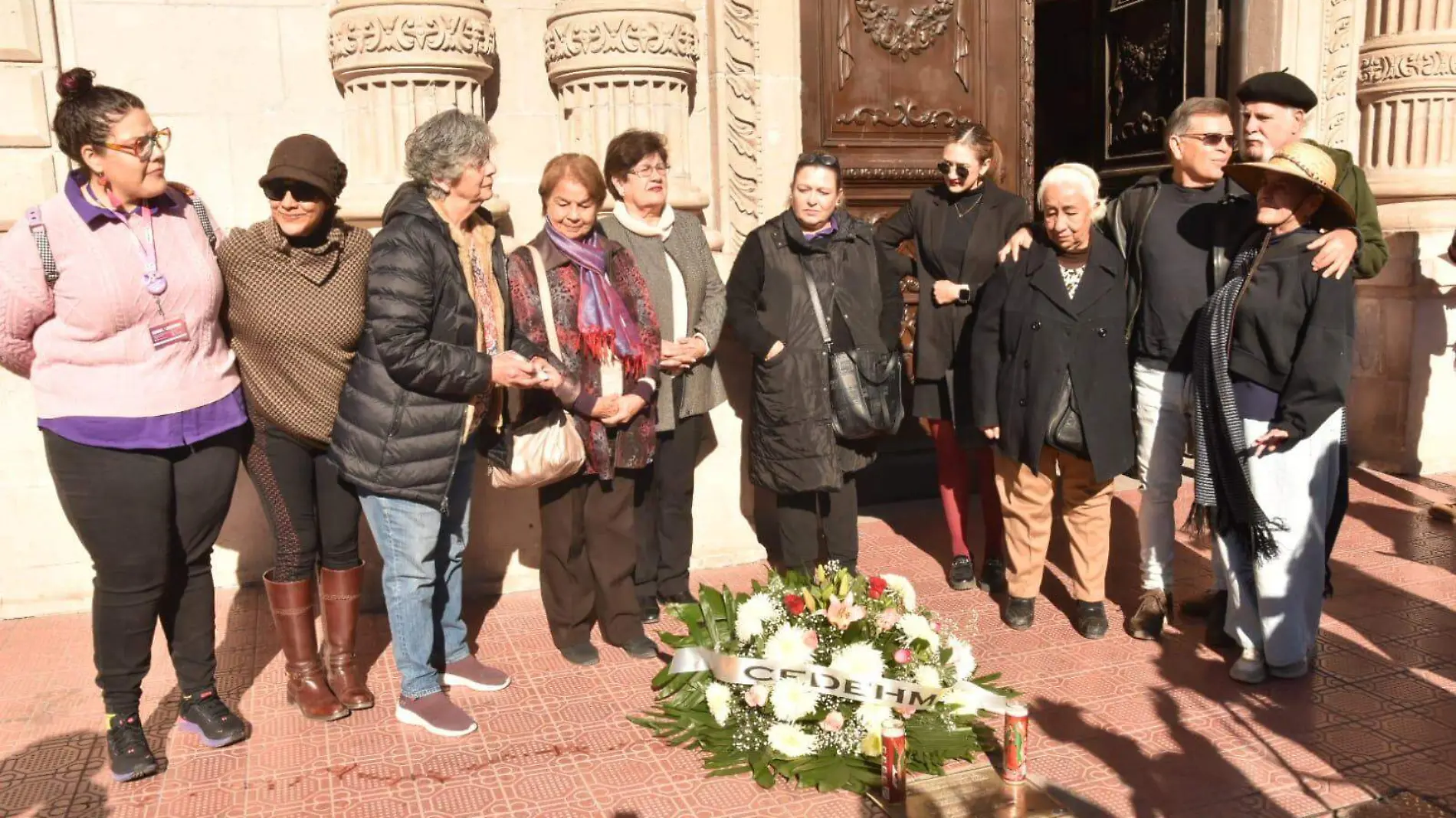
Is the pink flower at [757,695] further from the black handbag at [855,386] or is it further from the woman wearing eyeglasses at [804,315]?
the black handbag at [855,386]

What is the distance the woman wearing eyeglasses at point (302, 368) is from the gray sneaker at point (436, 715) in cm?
25

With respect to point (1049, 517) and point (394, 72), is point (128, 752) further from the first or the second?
point (1049, 517)

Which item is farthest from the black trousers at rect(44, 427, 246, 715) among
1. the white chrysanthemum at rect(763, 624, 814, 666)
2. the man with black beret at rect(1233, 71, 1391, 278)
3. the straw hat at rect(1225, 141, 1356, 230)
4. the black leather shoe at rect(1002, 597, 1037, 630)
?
the man with black beret at rect(1233, 71, 1391, 278)

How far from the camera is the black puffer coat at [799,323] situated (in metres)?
4.87

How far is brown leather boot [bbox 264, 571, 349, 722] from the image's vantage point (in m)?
3.96

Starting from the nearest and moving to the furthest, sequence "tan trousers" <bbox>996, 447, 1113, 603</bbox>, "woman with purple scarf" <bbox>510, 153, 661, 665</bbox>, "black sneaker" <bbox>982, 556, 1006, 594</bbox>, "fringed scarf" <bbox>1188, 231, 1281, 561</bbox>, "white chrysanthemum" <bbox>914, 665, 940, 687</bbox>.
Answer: "white chrysanthemum" <bbox>914, 665, 940, 687</bbox> → "fringed scarf" <bbox>1188, 231, 1281, 561</bbox> → "woman with purple scarf" <bbox>510, 153, 661, 665</bbox> → "tan trousers" <bbox>996, 447, 1113, 603</bbox> → "black sneaker" <bbox>982, 556, 1006, 594</bbox>

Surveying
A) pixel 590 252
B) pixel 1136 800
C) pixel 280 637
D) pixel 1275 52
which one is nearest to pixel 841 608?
pixel 1136 800

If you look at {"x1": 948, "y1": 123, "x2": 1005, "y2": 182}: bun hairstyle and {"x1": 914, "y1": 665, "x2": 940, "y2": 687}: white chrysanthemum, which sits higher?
{"x1": 948, "y1": 123, "x2": 1005, "y2": 182}: bun hairstyle

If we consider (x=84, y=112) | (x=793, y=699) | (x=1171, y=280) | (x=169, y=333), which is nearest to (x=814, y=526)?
(x=793, y=699)

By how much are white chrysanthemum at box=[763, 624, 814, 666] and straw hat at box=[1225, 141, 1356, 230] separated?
223cm

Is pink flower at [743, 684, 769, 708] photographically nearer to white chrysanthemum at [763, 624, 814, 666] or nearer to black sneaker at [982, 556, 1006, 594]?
white chrysanthemum at [763, 624, 814, 666]

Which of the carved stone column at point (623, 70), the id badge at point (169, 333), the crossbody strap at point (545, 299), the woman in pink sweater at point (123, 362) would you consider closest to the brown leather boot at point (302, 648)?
the woman in pink sweater at point (123, 362)

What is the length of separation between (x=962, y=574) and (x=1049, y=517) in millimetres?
753

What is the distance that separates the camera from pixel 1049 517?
15.7 ft
